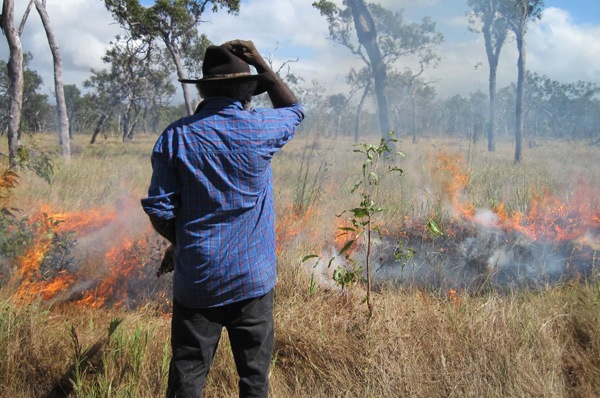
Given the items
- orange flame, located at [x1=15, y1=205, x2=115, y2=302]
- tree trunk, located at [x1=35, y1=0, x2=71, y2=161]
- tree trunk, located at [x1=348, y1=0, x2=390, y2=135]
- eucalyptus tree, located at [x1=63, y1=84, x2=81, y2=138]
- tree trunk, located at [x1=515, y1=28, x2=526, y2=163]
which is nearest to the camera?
orange flame, located at [x1=15, y1=205, x2=115, y2=302]

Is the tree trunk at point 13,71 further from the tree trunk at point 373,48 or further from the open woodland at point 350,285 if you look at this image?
the tree trunk at point 373,48

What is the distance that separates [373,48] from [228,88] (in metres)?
11.9

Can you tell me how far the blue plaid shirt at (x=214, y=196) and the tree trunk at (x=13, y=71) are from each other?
7.26 metres

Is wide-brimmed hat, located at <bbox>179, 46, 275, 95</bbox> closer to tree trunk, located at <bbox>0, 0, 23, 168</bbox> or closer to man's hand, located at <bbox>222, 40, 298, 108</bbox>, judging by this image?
man's hand, located at <bbox>222, 40, 298, 108</bbox>

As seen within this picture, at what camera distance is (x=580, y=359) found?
7.77 ft

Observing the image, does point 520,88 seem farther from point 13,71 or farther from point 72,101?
point 72,101

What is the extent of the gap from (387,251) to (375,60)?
927cm

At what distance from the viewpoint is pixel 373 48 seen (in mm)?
12602

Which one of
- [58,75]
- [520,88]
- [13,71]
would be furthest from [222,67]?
[520,88]

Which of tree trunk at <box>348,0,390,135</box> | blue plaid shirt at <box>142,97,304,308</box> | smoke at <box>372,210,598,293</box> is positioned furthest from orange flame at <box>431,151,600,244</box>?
tree trunk at <box>348,0,390,135</box>

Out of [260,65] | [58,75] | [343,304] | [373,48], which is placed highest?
[373,48]

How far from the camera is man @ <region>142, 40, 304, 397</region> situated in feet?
5.06

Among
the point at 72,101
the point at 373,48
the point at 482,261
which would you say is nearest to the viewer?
the point at 482,261

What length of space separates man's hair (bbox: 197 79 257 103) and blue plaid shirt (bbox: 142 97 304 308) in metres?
0.05
